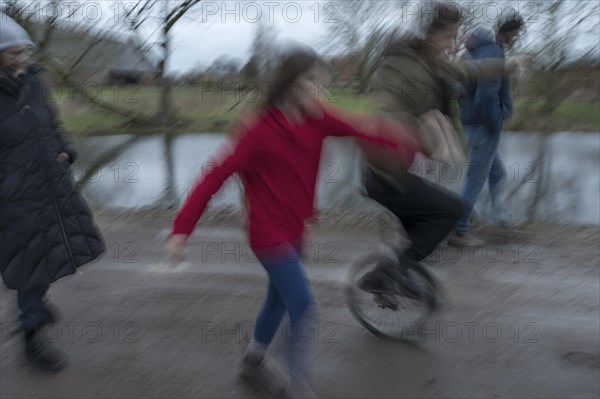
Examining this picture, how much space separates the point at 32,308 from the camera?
388cm

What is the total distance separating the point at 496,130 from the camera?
5.81 metres

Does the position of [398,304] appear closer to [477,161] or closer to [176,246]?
[176,246]

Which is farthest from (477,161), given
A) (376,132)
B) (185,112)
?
(185,112)

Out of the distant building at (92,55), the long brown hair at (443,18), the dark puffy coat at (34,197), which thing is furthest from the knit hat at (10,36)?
the distant building at (92,55)

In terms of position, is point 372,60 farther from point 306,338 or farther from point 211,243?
point 306,338

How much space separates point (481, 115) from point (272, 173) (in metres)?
3.24

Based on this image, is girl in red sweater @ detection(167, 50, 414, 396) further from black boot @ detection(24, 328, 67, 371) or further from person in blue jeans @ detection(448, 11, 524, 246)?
person in blue jeans @ detection(448, 11, 524, 246)

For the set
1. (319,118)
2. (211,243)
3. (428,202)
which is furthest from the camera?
(211,243)

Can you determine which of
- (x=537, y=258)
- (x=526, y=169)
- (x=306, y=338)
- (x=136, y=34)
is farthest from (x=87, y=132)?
(x=306, y=338)

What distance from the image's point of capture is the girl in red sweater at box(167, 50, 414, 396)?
118 inches

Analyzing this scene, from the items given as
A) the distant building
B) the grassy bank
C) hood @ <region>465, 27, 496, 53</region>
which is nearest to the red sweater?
hood @ <region>465, 27, 496, 53</region>

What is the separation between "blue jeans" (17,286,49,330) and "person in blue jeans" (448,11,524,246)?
342 cm

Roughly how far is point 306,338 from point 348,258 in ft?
8.31

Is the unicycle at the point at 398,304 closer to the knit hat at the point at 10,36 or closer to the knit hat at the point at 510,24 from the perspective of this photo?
the knit hat at the point at 10,36
